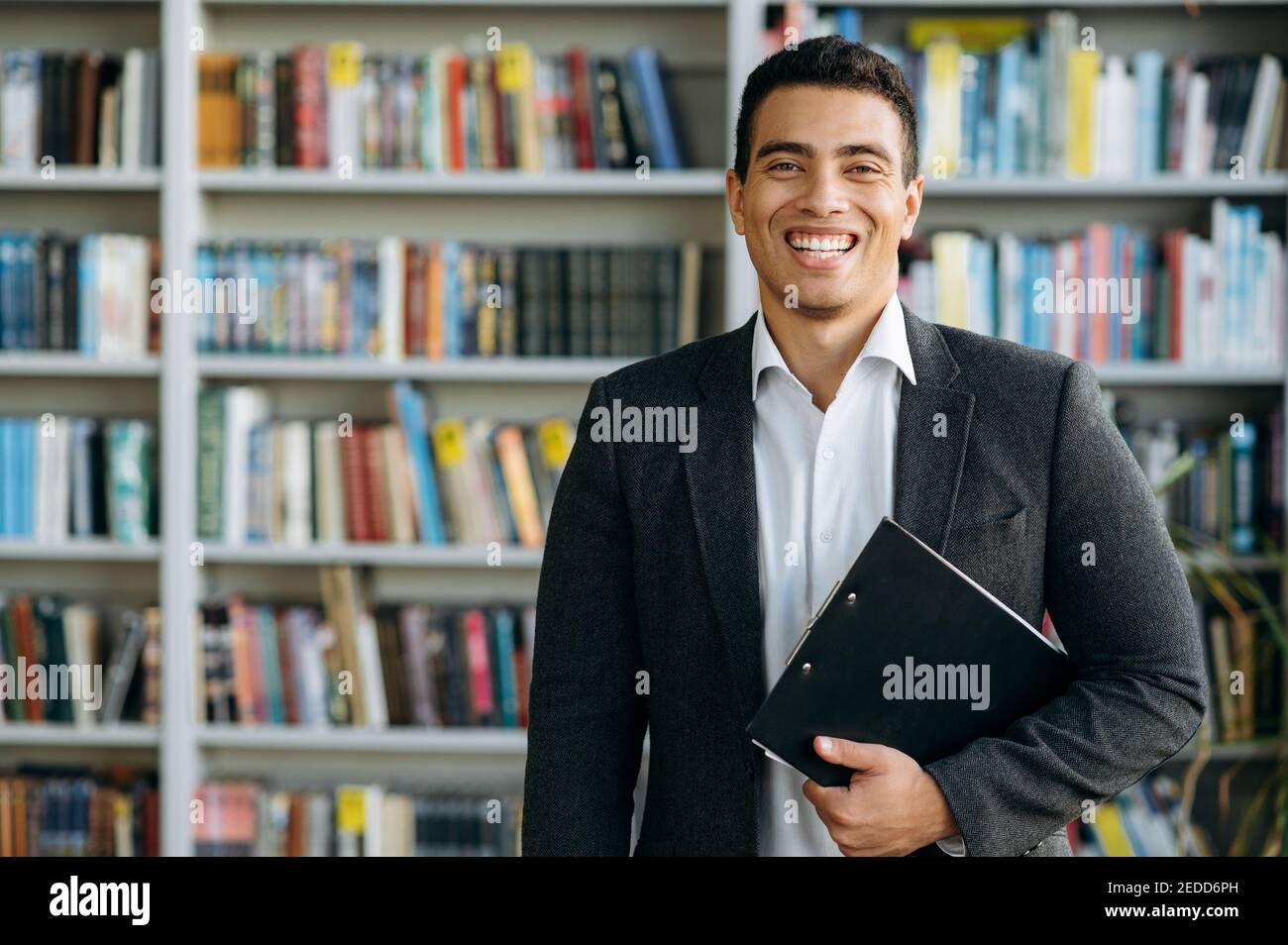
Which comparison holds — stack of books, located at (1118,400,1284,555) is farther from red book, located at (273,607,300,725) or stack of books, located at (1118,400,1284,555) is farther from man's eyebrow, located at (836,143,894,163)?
red book, located at (273,607,300,725)

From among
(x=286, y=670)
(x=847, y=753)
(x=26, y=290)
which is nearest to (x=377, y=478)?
(x=286, y=670)

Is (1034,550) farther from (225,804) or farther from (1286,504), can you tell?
(225,804)

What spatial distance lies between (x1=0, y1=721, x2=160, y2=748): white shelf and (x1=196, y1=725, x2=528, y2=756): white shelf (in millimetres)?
122

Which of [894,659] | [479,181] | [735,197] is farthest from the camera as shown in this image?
[479,181]

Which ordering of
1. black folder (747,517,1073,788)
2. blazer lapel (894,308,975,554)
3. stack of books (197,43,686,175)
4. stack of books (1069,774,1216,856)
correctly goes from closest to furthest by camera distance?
1. black folder (747,517,1073,788)
2. blazer lapel (894,308,975,554)
3. stack of books (1069,774,1216,856)
4. stack of books (197,43,686,175)

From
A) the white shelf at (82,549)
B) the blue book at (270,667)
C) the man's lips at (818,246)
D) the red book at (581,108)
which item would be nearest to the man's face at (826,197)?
the man's lips at (818,246)

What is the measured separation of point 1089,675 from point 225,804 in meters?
2.29

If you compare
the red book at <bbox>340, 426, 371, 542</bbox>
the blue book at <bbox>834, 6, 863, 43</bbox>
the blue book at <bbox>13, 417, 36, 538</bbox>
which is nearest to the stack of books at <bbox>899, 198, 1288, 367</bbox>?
the blue book at <bbox>834, 6, 863, 43</bbox>

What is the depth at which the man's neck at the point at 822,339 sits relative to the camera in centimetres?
118

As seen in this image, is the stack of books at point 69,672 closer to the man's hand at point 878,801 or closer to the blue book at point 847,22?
the blue book at point 847,22

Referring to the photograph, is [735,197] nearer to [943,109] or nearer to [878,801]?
[878,801]

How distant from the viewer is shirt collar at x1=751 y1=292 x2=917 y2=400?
1168 millimetres

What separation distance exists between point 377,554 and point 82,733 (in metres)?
0.79

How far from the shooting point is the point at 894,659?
101 centimetres
